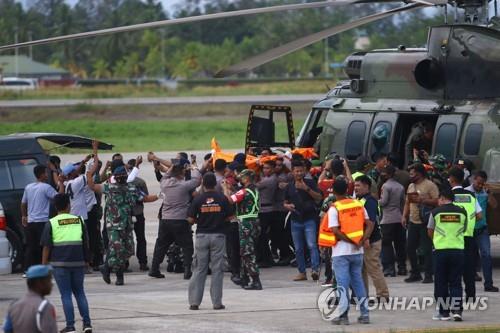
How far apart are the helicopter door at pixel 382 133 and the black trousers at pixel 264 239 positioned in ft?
6.51

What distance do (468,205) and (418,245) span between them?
281 centimetres

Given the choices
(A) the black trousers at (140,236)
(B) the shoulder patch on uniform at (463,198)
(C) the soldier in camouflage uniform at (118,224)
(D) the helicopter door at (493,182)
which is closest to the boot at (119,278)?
(C) the soldier in camouflage uniform at (118,224)

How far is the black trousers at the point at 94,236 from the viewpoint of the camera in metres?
17.2

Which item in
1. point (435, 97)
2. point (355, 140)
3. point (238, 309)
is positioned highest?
point (435, 97)

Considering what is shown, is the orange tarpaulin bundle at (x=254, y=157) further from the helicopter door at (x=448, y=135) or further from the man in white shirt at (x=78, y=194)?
the helicopter door at (x=448, y=135)

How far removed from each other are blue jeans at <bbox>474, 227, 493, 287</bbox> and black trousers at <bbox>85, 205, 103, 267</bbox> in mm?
5470

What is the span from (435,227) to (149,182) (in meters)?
18.9

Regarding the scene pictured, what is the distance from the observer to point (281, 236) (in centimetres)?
1761

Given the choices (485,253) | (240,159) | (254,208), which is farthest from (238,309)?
(240,159)

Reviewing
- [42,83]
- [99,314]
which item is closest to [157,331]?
[99,314]

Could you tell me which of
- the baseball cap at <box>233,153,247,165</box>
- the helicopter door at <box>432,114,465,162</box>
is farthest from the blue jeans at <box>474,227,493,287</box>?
the baseball cap at <box>233,153,247,165</box>

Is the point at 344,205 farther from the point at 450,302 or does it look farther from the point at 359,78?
the point at 359,78

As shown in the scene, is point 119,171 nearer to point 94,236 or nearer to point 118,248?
point 118,248

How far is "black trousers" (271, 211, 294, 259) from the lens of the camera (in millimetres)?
17406
